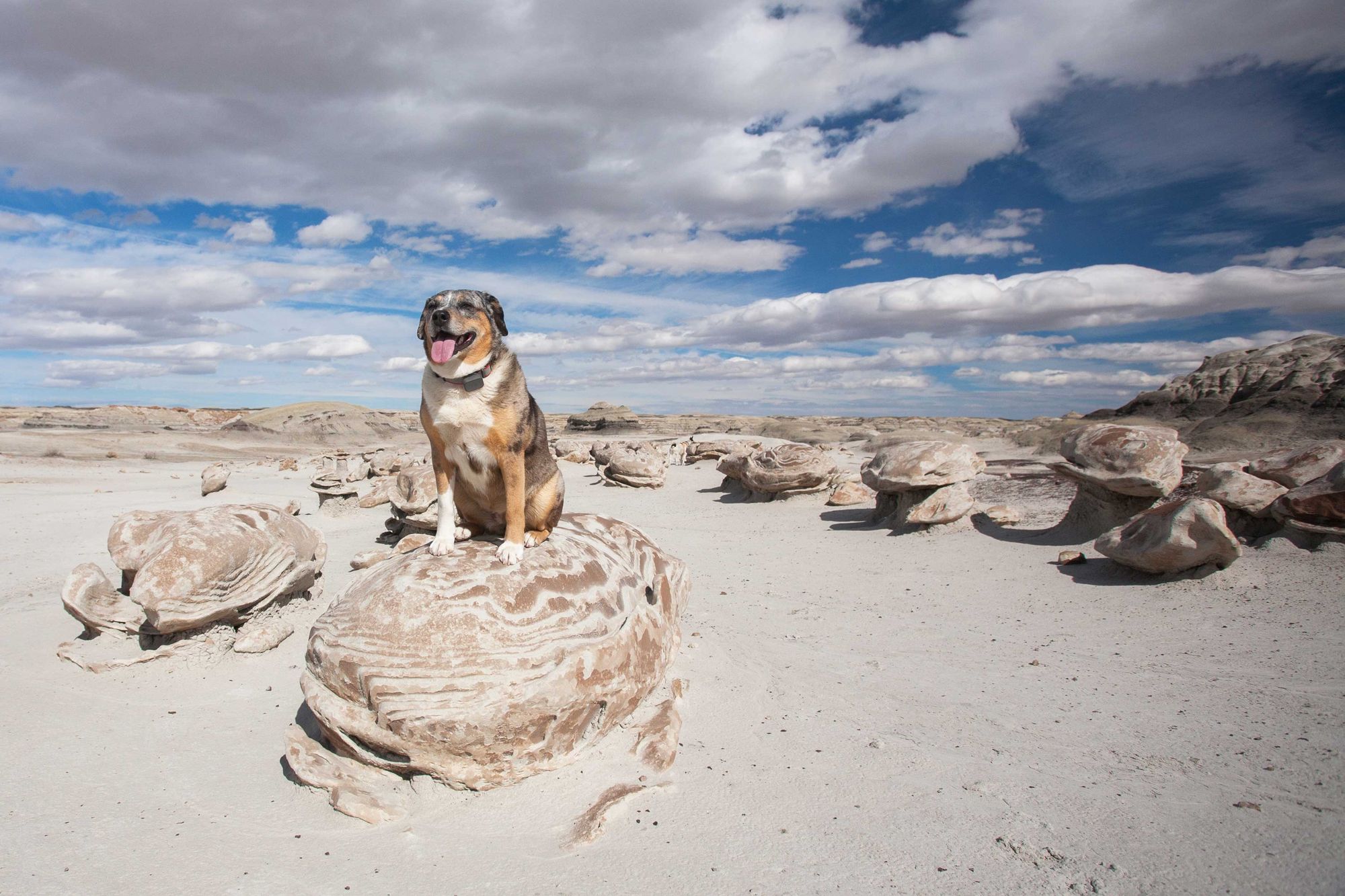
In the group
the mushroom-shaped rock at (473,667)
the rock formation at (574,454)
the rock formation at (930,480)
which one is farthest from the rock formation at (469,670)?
the rock formation at (574,454)

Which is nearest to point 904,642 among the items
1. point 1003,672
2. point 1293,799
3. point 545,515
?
point 1003,672

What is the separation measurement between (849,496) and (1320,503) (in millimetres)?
7013

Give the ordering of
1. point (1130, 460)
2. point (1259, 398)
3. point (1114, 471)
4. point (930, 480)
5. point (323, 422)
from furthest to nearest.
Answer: point (323, 422)
point (1259, 398)
point (930, 480)
point (1114, 471)
point (1130, 460)

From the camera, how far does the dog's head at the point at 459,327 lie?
3.75m

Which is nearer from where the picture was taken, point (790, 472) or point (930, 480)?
point (930, 480)

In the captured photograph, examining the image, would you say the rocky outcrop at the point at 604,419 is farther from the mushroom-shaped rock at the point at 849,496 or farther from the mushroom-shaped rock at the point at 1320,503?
the mushroom-shaped rock at the point at 1320,503

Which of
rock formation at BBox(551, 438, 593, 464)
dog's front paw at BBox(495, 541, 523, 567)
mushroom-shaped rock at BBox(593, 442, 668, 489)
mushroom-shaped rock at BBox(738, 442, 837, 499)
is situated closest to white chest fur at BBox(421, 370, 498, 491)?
dog's front paw at BBox(495, 541, 523, 567)

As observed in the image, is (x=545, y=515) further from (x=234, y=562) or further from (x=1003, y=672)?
(x=1003, y=672)

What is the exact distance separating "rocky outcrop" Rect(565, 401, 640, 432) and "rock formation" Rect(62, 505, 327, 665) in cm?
4182

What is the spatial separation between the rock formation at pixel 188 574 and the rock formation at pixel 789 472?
8.84 meters

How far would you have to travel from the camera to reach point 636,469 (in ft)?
55.5

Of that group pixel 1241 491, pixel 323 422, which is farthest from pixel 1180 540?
pixel 323 422

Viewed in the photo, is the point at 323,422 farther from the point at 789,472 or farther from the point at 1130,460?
the point at 1130,460

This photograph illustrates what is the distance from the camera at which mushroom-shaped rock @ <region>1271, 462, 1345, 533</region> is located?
20.7ft
